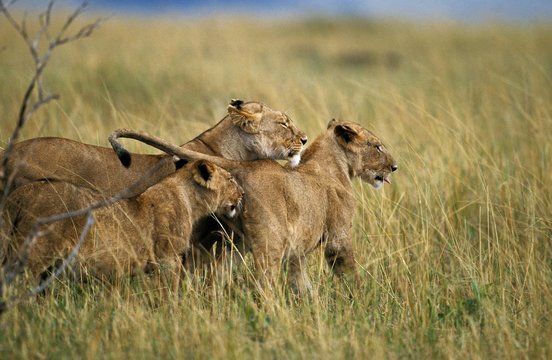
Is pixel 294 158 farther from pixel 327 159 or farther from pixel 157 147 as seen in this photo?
pixel 157 147

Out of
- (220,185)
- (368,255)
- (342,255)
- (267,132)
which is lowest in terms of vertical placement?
(368,255)

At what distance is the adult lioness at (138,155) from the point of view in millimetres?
4707

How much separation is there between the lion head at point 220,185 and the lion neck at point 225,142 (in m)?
0.61

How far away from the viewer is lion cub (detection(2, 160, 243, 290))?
4.27 m

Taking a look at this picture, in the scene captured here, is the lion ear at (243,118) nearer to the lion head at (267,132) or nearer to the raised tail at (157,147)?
the lion head at (267,132)

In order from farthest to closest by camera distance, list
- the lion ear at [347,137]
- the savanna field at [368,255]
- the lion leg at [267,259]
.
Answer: the lion ear at [347,137] → the lion leg at [267,259] → the savanna field at [368,255]

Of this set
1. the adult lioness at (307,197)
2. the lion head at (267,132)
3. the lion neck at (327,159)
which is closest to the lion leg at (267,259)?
the adult lioness at (307,197)

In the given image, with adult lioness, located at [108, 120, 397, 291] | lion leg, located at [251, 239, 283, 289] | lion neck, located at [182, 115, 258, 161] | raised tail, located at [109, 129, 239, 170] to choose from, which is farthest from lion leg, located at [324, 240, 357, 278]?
lion neck, located at [182, 115, 258, 161]

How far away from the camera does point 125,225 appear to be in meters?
4.48

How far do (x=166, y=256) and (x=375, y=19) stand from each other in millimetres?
18303

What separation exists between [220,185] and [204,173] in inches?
4.4

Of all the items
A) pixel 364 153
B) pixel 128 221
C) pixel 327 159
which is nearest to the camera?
pixel 128 221

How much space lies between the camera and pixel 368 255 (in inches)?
207

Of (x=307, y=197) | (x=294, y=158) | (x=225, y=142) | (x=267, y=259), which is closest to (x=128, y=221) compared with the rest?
(x=267, y=259)
